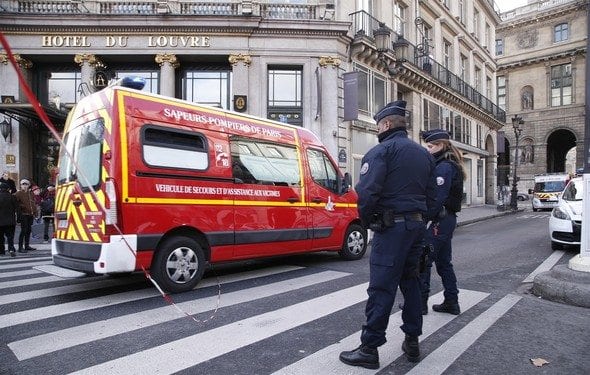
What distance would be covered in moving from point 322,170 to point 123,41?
473 inches

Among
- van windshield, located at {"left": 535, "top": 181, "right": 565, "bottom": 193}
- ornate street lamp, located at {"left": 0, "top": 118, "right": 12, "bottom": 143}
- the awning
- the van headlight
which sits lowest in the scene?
the van headlight

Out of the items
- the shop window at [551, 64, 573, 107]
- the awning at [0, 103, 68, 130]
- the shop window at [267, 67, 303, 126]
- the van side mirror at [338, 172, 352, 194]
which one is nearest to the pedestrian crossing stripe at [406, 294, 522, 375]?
the van side mirror at [338, 172, 352, 194]

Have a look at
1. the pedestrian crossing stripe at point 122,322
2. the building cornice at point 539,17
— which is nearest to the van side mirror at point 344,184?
the pedestrian crossing stripe at point 122,322

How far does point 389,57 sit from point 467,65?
15475mm

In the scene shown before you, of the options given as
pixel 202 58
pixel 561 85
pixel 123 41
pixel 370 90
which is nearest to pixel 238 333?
pixel 202 58

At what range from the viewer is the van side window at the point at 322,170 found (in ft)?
24.0

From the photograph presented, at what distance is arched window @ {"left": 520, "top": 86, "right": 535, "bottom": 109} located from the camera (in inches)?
2040

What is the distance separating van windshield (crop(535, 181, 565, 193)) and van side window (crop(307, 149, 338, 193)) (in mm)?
24949

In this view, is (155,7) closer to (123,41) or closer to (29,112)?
(123,41)

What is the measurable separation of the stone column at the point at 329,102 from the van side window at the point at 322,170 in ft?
28.5

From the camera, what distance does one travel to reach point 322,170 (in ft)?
24.7

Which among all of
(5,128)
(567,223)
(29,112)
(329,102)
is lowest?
(567,223)

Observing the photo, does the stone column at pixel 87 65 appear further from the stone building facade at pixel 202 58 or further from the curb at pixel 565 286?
the curb at pixel 565 286

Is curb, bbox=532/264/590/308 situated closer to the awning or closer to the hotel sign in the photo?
the hotel sign
